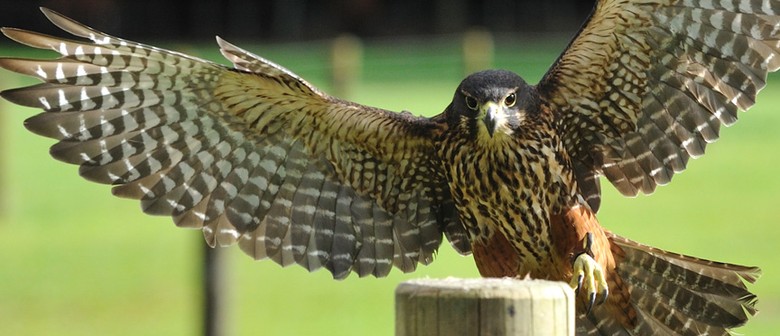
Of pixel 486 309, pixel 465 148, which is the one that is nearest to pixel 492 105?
pixel 465 148

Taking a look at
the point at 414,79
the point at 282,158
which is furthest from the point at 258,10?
the point at 282,158

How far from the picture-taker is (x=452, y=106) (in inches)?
227

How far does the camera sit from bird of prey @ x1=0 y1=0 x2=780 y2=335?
218 inches

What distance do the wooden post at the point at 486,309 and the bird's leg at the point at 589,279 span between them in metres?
1.76

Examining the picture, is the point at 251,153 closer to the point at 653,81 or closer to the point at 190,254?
the point at 653,81

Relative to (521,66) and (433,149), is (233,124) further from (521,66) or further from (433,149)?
(521,66)

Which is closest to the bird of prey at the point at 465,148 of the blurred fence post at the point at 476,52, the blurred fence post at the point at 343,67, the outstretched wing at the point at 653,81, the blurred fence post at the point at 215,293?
the outstretched wing at the point at 653,81

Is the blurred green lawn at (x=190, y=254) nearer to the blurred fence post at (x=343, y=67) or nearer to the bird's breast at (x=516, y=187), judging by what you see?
the bird's breast at (x=516, y=187)

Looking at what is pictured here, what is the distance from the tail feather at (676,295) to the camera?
5699mm

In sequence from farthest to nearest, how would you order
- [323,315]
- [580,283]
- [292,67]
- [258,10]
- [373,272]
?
[258,10] → [292,67] → [323,315] → [373,272] → [580,283]

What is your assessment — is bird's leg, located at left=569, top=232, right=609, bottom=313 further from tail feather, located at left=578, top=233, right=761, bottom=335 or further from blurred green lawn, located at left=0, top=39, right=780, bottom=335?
blurred green lawn, located at left=0, top=39, right=780, bottom=335

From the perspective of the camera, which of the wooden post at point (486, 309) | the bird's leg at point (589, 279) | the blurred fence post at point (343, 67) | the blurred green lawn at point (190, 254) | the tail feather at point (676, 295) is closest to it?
the wooden post at point (486, 309)

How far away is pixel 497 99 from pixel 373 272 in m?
1.07

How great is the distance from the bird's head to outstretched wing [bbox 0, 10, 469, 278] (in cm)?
27
